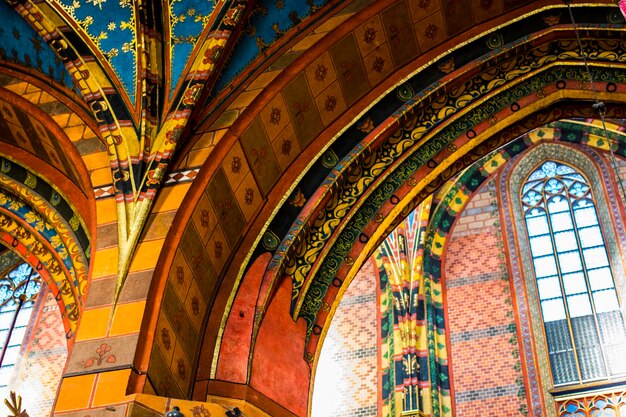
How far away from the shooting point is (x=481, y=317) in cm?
1172

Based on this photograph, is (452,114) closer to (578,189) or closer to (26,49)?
(26,49)

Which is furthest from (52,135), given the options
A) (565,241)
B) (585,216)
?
(585,216)

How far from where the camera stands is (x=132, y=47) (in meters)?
7.48

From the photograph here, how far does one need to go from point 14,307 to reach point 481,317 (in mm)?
7341

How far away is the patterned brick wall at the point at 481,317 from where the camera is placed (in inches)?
431

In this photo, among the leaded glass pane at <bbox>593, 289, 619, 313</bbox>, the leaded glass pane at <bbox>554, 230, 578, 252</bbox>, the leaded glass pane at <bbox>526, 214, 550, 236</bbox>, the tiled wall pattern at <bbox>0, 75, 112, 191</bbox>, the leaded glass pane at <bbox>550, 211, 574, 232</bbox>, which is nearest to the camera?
the tiled wall pattern at <bbox>0, 75, 112, 191</bbox>

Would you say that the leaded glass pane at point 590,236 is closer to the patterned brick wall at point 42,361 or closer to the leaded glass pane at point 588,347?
the leaded glass pane at point 588,347

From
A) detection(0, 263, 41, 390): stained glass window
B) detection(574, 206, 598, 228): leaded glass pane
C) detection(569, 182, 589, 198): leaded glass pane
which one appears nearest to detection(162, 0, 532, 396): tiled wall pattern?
detection(574, 206, 598, 228): leaded glass pane

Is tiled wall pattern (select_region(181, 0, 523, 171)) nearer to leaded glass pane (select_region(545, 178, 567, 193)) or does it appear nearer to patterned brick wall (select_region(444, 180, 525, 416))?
patterned brick wall (select_region(444, 180, 525, 416))

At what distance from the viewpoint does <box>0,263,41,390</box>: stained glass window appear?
12.6m

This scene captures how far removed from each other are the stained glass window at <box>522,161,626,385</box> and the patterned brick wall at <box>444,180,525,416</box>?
20.9 inches

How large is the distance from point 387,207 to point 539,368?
444 centimetres

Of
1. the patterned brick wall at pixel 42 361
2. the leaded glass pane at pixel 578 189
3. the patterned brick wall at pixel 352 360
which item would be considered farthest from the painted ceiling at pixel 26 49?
the leaded glass pane at pixel 578 189

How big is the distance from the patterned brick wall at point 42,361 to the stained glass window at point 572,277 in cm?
710
